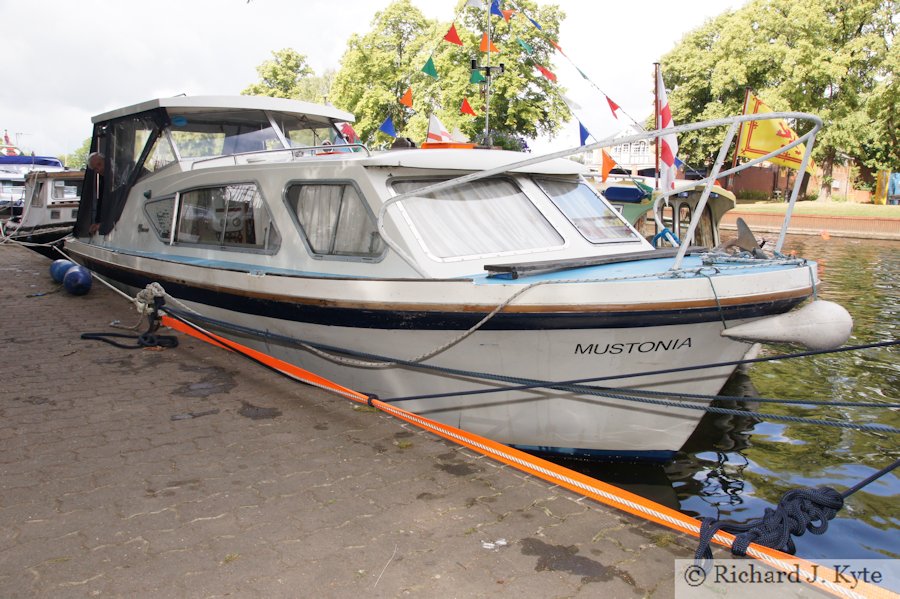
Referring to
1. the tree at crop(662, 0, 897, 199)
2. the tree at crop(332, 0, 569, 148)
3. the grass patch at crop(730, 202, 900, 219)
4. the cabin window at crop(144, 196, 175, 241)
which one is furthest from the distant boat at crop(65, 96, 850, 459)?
the tree at crop(662, 0, 897, 199)

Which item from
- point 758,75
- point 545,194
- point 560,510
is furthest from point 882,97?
point 560,510

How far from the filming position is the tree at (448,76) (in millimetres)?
31156

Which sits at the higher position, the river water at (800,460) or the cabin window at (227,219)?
the cabin window at (227,219)

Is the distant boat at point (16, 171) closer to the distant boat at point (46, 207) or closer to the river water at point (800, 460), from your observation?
the distant boat at point (46, 207)

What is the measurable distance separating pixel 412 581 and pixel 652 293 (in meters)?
2.33

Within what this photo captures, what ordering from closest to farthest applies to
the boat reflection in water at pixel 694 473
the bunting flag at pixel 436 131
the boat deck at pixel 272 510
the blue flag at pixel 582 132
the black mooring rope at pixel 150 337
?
the boat deck at pixel 272 510, the boat reflection in water at pixel 694 473, the black mooring rope at pixel 150 337, the bunting flag at pixel 436 131, the blue flag at pixel 582 132

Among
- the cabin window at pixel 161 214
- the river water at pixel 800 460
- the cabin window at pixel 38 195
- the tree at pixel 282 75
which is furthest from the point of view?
the tree at pixel 282 75

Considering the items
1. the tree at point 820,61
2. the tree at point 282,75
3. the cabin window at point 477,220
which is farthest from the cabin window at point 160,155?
the tree at point 282,75

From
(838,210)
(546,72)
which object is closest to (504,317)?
(546,72)

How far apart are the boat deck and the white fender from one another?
1690 millimetres

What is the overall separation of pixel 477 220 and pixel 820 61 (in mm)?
36907

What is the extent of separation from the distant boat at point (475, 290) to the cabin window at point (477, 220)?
0.01m

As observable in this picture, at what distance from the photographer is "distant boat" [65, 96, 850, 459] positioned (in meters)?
4.52

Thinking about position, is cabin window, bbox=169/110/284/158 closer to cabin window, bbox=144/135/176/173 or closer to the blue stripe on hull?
cabin window, bbox=144/135/176/173
